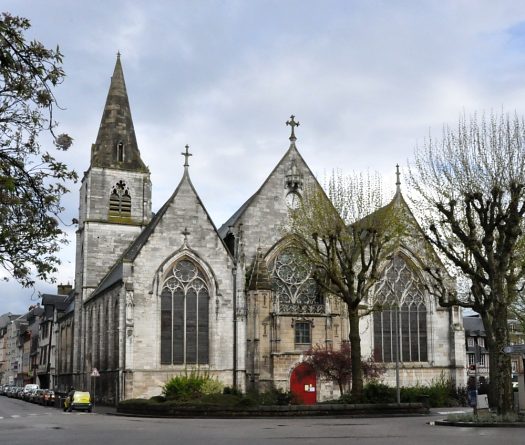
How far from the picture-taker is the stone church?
39.9m

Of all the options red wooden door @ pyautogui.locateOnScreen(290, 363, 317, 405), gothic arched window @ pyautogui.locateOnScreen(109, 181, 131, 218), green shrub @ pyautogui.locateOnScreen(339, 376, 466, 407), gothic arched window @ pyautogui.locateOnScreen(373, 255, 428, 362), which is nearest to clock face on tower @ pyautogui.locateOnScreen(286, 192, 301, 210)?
gothic arched window @ pyautogui.locateOnScreen(373, 255, 428, 362)

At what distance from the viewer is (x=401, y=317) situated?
145ft

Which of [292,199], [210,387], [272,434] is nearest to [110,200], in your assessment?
[292,199]

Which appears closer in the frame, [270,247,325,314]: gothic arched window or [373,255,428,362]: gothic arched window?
[270,247,325,314]: gothic arched window

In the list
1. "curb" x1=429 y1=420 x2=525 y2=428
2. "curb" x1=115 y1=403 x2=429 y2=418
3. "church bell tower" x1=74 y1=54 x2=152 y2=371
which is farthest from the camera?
"church bell tower" x1=74 y1=54 x2=152 y2=371

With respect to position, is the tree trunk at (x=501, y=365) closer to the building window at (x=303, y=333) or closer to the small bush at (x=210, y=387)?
the small bush at (x=210, y=387)

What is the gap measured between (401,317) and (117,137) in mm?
23269

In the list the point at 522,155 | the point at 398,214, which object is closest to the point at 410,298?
the point at 398,214

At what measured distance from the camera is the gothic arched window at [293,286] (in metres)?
42.2

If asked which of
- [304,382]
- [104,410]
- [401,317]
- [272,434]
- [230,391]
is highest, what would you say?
[401,317]

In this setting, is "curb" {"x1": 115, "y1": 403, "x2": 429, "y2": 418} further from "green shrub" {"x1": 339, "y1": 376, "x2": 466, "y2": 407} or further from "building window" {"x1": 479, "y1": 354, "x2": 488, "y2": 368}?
"building window" {"x1": 479, "y1": 354, "x2": 488, "y2": 368}

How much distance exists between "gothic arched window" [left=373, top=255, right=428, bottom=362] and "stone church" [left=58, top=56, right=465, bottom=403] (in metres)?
0.06

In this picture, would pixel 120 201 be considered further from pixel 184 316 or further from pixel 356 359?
pixel 356 359

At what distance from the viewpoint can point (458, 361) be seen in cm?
4412
